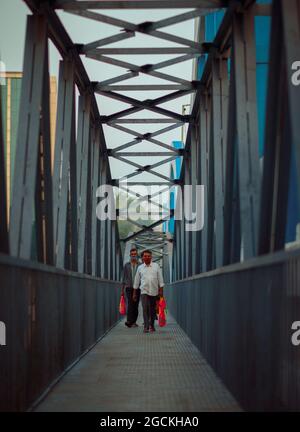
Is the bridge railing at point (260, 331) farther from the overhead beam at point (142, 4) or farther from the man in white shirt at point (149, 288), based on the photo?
the man in white shirt at point (149, 288)

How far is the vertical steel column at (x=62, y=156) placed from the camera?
915 centimetres

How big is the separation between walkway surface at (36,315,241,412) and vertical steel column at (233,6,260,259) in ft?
4.46

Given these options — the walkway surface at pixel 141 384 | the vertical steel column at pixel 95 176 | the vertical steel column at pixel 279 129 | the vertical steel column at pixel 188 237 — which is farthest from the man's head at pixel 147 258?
the vertical steel column at pixel 279 129

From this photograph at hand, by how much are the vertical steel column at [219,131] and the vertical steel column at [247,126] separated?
1.93m

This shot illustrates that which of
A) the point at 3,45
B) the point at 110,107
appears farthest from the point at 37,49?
the point at 110,107

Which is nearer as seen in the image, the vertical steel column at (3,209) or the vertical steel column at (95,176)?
the vertical steel column at (3,209)

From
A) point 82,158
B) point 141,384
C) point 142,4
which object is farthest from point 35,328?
point 82,158

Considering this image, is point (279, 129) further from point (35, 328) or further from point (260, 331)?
point (35, 328)

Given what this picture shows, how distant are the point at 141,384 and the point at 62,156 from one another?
12.3 feet

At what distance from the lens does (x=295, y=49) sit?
504 centimetres

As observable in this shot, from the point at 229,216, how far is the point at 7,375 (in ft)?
12.8

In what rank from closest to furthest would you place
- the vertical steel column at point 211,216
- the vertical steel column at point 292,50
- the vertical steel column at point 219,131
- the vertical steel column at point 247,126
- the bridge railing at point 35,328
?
the bridge railing at point 35,328 < the vertical steel column at point 292,50 < the vertical steel column at point 247,126 < the vertical steel column at point 219,131 < the vertical steel column at point 211,216

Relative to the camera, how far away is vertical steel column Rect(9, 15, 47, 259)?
6930mm
